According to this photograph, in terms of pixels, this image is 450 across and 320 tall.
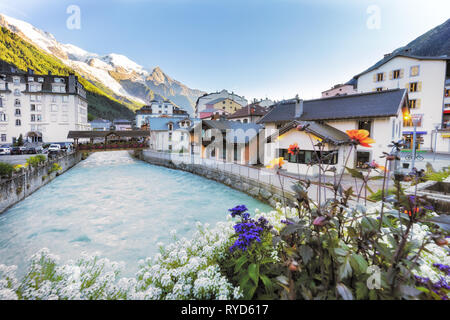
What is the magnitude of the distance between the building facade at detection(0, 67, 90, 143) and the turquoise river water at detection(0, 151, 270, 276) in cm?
3411

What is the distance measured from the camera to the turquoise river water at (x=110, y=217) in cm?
815

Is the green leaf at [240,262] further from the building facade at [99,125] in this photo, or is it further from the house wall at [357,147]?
the building facade at [99,125]

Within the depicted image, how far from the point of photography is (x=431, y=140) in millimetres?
27359

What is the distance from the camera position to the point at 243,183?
15.6 m

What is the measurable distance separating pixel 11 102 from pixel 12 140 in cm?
827

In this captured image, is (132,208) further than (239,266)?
Yes

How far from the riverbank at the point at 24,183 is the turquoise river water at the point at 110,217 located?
16.7 inches

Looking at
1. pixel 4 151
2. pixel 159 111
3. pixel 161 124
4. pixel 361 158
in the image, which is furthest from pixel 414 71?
pixel 159 111

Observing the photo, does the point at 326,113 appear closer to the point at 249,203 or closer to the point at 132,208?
the point at 249,203

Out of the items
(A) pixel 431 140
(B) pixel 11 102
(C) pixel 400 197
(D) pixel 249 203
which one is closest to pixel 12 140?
(B) pixel 11 102

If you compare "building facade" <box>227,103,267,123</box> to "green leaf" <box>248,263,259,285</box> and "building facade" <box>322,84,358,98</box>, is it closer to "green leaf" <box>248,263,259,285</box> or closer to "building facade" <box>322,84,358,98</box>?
"building facade" <box>322,84,358,98</box>

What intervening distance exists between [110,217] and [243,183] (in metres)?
8.90

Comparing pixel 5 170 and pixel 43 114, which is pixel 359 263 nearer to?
pixel 5 170

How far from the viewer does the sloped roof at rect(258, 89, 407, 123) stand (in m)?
15.9
